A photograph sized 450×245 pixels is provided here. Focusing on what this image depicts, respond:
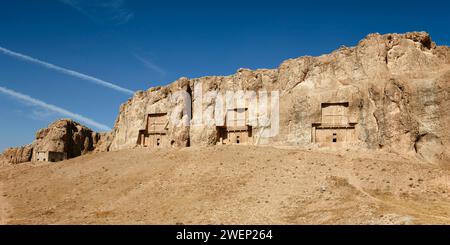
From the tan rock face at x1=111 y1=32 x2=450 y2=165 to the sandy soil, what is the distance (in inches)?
86.9

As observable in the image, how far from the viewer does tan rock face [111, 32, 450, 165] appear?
28.3 m

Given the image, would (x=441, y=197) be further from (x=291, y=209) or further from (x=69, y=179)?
(x=69, y=179)

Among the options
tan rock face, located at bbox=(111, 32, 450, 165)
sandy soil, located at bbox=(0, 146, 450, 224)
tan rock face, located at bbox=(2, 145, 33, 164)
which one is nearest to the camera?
sandy soil, located at bbox=(0, 146, 450, 224)

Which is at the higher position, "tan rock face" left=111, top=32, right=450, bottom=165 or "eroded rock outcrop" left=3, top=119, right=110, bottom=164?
"tan rock face" left=111, top=32, right=450, bottom=165

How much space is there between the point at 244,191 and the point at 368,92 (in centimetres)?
1416

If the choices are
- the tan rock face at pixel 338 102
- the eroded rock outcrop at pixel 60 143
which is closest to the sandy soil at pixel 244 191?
the tan rock face at pixel 338 102

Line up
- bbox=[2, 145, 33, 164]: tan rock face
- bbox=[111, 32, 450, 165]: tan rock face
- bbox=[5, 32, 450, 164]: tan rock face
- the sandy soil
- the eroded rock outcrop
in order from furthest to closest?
bbox=[2, 145, 33, 164]: tan rock face < the eroded rock outcrop < bbox=[5, 32, 450, 164]: tan rock face < bbox=[111, 32, 450, 165]: tan rock face < the sandy soil

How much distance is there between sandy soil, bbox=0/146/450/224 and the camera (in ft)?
67.9

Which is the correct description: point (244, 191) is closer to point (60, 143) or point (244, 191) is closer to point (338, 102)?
point (338, 102)

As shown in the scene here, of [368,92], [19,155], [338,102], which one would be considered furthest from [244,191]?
[19,155]

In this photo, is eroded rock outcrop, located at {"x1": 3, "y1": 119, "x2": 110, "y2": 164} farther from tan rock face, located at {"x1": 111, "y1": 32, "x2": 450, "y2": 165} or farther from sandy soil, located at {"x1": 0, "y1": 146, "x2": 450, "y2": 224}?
tan rock face, located at {"x1": 111, "y1": 32, "x2": 450, "y2": 165}

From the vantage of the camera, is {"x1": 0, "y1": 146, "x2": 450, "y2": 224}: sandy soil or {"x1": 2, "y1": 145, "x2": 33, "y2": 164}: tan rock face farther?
{"x1": 2, "y1": 145, "x2": 33, "y2": 164}: tan rock face

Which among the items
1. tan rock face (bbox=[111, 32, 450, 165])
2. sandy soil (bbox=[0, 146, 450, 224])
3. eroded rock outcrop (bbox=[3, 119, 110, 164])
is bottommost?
sandy soil (bbox=[0, 146, 450, 224])

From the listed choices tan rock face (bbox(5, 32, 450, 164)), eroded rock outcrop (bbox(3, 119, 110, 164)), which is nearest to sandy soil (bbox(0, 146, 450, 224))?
tan rock face (bbox(5, 32, 450, 164))
